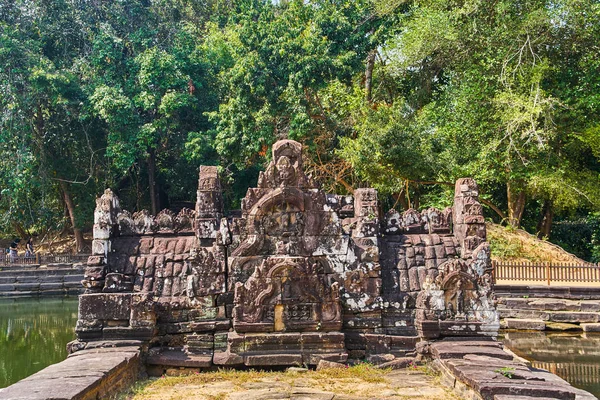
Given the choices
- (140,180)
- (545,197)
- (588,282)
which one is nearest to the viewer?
(588,282)

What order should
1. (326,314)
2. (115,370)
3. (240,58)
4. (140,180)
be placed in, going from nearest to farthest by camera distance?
(115,370)
(326,314)
(240,58)
(140,180)

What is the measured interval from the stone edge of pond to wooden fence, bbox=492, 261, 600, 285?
11012mm

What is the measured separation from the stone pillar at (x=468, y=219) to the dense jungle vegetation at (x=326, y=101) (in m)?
10.8

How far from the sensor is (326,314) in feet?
25.4

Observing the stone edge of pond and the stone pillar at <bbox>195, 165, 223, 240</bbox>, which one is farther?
the stone pillar at <bbox>195, 165, 223, 240</bbox>

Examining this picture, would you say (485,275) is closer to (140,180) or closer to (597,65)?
(597,65)

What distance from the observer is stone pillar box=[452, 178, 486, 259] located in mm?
8266

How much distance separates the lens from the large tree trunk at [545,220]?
880 inches

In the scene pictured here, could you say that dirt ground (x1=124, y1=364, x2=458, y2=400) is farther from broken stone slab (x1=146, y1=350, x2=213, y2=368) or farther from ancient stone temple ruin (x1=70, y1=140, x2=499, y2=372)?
ancient stone temple ruin (x1=70, y1=140, x2=499, y2=372)

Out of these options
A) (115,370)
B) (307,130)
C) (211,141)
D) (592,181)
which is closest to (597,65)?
(592,181)

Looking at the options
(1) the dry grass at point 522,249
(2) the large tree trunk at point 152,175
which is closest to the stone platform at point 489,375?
(1) the dry grass at point 522,249

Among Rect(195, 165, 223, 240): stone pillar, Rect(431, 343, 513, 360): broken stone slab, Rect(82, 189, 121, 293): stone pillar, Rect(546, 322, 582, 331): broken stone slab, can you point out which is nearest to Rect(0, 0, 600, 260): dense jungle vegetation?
Rect(546, 322, 582, 331): broken stone slab

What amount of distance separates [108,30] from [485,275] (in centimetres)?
2049

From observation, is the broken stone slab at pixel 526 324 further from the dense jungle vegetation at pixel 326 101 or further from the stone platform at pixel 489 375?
the stone platform at pixel 489 375
